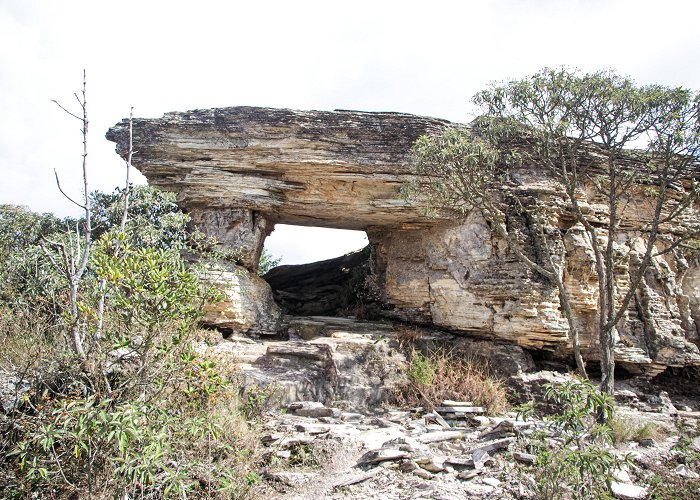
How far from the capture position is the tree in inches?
324

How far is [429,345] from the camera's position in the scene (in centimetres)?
978

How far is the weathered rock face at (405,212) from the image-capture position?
952 centimetres

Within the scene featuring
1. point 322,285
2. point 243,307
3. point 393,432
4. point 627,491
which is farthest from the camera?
point 322,285

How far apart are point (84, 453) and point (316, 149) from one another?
7.11 m

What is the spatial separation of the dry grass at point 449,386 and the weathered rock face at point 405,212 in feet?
4.26

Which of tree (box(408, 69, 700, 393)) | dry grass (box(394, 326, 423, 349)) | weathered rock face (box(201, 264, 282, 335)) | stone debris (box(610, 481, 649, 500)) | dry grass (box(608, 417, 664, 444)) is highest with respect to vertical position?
tree (box(408, 69, 700, 393))

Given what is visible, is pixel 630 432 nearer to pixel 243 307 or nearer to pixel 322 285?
pixel 243 307

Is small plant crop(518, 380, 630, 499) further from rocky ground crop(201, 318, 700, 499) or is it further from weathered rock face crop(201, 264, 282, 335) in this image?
weathered rock face crop(201, 264, 282, 335)

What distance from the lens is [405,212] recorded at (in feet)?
34.4

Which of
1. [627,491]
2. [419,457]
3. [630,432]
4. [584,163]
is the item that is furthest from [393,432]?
[584,163]

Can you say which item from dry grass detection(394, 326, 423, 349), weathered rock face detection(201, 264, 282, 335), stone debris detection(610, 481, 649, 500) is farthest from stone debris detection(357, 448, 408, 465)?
weathered rock face detection(201, 264, 282, 335)

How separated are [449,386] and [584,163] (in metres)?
5.89

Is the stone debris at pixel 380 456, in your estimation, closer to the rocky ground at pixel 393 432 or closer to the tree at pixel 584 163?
the rocky ground at pixel 393 432

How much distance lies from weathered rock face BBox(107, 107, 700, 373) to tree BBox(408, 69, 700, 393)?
323 mm
